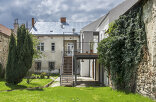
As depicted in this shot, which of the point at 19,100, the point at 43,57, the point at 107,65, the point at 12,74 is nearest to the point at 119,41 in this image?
the point at 107,65

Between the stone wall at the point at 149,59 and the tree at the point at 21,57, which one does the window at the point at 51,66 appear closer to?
the tree at the point at 21,57

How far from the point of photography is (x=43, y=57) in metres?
23.7

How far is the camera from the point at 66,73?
1399cm

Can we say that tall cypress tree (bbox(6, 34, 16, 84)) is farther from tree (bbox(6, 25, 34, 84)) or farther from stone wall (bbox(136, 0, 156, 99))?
stone wall (bbox(136, 0, 156, 99))

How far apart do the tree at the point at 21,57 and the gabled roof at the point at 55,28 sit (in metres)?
13.5

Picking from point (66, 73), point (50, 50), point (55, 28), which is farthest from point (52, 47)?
point (66, 73)

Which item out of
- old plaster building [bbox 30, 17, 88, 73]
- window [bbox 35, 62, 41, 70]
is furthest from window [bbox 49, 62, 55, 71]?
window [bbox 35, 62, 41, 70]

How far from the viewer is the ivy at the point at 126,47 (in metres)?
7.08

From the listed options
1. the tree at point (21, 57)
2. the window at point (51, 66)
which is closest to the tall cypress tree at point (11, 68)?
the tree at point (21, 57)

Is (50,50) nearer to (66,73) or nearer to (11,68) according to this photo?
(66,73)

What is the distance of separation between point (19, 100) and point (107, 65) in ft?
17.7

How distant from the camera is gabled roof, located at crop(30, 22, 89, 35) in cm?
2437

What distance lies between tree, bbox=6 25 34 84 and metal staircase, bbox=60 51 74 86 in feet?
10.2

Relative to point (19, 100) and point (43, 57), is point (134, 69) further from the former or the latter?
point (43, 57)
